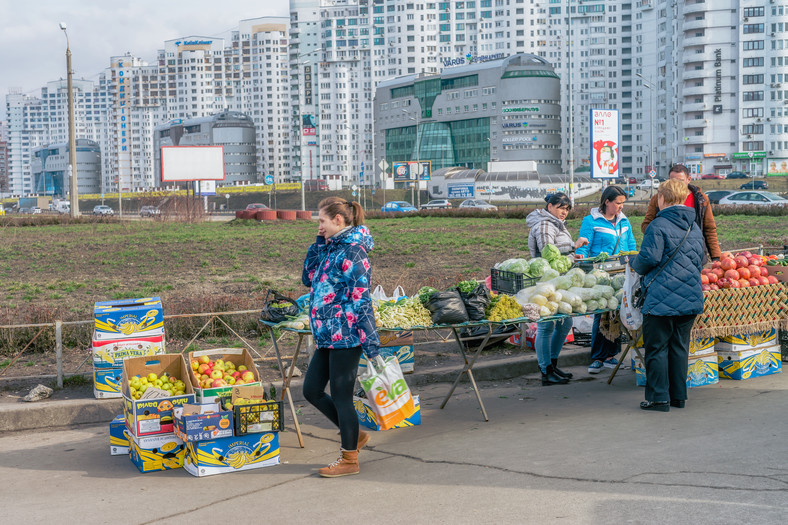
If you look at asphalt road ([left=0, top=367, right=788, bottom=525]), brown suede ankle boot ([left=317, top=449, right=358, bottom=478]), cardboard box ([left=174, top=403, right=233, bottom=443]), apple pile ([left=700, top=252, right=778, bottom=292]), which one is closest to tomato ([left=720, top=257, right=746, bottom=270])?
apple pile ([left=700, top=252, right=778, bottom=292])

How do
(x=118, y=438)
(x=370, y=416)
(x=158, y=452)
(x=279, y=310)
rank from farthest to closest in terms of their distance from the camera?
(x=279, y=310)
(x=370, y=416)
(x=118, y=438)
(x=158, y=452)

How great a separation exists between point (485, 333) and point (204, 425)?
4479 millimetres

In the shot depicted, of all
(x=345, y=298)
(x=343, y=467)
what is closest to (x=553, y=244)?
(x=345, y=298)

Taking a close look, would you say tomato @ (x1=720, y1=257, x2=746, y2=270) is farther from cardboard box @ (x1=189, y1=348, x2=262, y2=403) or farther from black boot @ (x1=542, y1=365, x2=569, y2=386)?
cardboard box @ (x1=189, y1=348, x2=262, y2=403)

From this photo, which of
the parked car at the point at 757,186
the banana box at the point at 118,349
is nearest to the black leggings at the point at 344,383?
the banana box at the point at 118,349

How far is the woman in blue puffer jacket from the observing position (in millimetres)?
5848

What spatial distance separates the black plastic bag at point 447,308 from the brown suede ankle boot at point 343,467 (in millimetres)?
1742

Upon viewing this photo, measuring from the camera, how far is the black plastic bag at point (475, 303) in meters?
7.54

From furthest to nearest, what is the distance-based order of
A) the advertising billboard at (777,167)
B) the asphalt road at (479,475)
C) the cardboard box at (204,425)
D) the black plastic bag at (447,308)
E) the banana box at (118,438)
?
1. the advertising billboard at (777,167)
2. the black plastic bag at (447,308)
3. the banana box at (118,438)
4. the cardboard box at (204,425)
5. the asphalt road at (479,475)

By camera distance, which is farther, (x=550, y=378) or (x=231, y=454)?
(x=550, y=378)

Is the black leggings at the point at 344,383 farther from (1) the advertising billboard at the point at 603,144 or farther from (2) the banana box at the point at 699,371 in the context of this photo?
(1) the advertising billboard at the point at 603,144

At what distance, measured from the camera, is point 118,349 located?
790cm

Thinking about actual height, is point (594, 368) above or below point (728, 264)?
below

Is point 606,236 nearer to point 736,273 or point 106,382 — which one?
point 736,273
